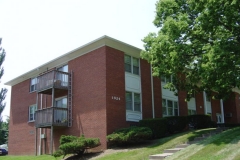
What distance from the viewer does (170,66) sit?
16.5 m

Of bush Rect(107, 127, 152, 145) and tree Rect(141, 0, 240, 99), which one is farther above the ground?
tree Rect(141, 0, 240, 99)

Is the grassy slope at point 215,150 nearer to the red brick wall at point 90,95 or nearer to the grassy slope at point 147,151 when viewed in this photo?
the grassy slope at point 147,151

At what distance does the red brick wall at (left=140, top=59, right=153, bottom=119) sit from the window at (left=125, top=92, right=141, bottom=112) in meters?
0.48

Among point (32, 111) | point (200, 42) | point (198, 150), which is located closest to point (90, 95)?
point (200, 42)

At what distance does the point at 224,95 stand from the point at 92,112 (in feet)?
28.3

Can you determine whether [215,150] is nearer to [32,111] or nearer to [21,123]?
[32,111]

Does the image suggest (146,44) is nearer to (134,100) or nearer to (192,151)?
(134,100)

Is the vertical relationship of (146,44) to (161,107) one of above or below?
above

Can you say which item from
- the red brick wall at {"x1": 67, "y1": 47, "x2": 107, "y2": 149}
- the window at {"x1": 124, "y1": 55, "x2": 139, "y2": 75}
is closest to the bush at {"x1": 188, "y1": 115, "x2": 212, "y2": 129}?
the window at {"x1": 124, "y1": 55, "x2": 139, "y2": 75}

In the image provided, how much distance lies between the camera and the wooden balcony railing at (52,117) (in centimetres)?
2061

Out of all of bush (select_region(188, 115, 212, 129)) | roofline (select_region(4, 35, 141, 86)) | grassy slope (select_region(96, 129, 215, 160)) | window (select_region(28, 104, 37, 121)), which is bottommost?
grassy slope (select_region(96, 129, 215, 160))

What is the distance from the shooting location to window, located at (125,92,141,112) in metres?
20.9

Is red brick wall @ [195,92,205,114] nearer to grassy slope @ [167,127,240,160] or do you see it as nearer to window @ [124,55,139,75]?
window @ [124,55,139,75]

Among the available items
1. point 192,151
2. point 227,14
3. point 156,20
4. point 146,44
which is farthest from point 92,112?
point 227,14
